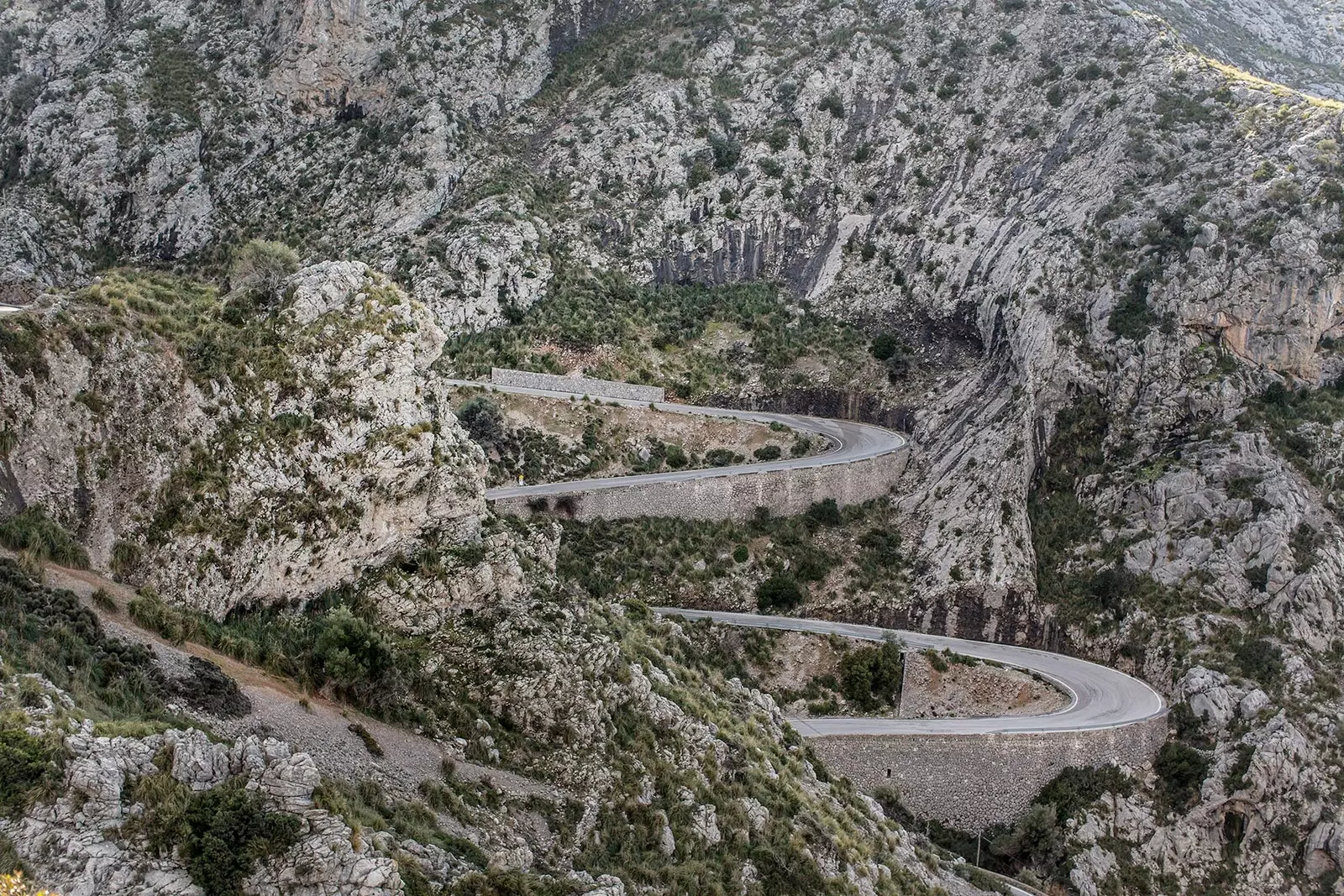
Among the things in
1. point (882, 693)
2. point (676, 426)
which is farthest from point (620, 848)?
point (676, 426)

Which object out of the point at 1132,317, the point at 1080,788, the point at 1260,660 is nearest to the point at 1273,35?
the point at 1132,317

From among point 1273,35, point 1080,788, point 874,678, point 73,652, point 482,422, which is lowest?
point 1080,788

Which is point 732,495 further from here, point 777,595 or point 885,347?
point 885,347

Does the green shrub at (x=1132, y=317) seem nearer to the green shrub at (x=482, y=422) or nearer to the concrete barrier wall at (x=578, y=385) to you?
the concrete barrier wall at (x=578, y=385)

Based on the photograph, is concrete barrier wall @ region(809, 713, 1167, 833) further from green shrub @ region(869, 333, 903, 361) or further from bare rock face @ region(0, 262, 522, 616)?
green shrub @ region(869, 333, 903, 361)

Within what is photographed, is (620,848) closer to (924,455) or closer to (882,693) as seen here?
(882,693)

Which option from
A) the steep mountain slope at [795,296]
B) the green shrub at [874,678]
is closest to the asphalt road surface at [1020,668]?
the green shrub at [874,678]
